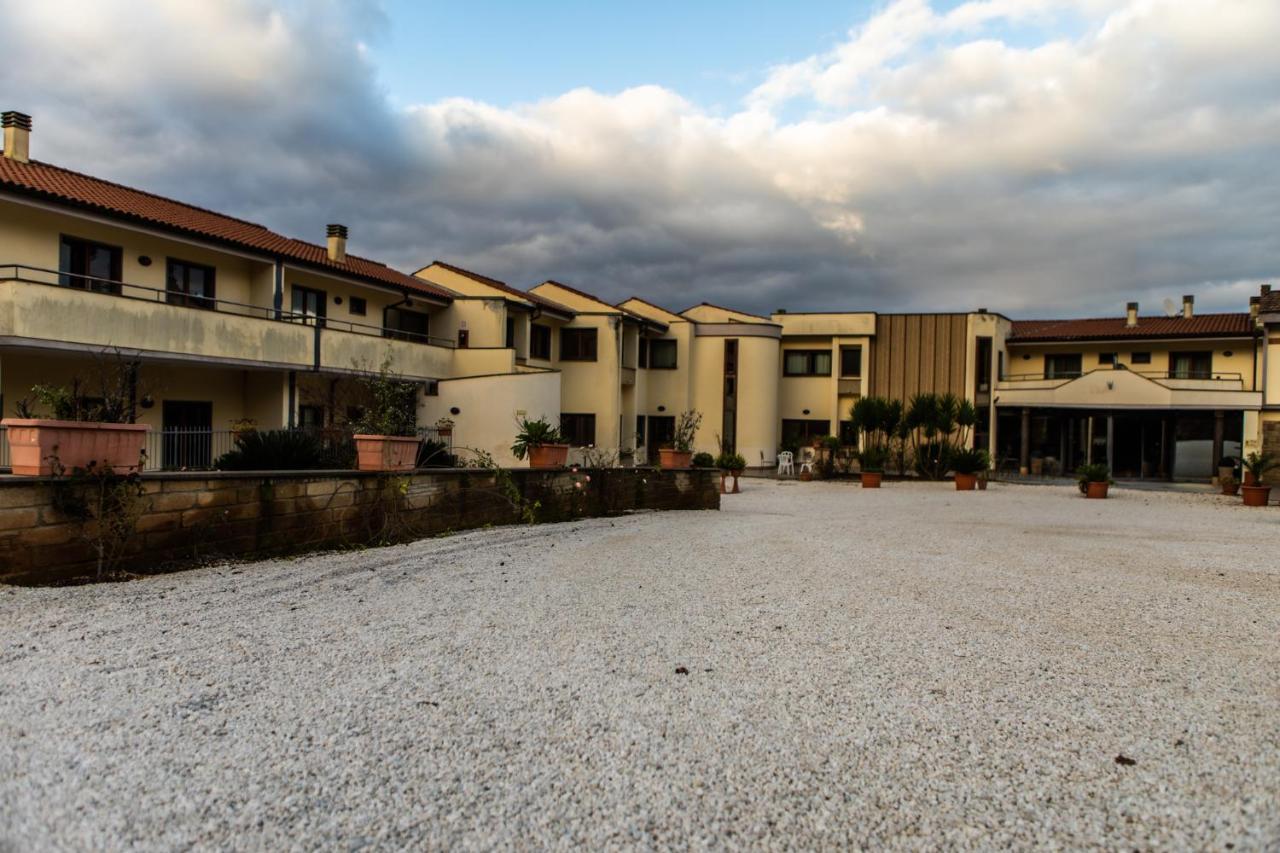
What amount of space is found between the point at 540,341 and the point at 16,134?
16.3 m

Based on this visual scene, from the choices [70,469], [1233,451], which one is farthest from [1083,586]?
[1233,451]

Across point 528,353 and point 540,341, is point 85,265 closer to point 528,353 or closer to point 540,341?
point 528,353

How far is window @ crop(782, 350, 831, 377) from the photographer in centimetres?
3766

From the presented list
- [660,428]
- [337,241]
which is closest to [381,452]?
[337,241]

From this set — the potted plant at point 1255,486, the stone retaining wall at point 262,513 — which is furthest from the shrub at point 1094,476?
the stone retaining wall at point 262,513

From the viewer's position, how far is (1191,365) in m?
35.2

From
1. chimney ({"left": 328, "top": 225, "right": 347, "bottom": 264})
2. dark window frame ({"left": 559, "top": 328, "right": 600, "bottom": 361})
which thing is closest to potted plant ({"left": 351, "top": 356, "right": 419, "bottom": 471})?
chimney ({"left": 328, "top": 225, "right": 347, "bottom": 264})

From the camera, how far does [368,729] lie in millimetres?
4059

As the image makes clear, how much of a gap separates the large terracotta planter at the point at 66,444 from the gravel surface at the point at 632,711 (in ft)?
3.74

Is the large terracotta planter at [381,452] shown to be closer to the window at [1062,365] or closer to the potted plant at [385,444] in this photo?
the potted plant at [385,444]

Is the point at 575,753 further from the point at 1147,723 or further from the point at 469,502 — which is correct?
the point at 469,502

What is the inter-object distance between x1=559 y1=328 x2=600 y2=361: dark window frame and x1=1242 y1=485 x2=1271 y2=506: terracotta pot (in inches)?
818

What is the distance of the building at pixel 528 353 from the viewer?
1670 cm

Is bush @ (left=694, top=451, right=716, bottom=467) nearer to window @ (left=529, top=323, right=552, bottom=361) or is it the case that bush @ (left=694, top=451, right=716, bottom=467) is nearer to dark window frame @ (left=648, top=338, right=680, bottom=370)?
window @ (left=529, top=323, right=552, bottom=361)
